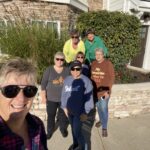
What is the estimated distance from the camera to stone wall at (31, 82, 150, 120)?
6227mm

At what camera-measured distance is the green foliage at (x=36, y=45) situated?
6754mm

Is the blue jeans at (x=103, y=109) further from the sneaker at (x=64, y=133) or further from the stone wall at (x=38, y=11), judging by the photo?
the stone wall at (x=38, y=11)

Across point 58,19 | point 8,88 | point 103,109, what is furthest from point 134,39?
point 8,88

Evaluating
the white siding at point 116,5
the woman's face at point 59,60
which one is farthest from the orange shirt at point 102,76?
the white siding at point 116,5

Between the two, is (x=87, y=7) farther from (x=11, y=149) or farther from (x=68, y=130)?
(x=11, y=149)

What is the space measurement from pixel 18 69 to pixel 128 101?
4.79 m

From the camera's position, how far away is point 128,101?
6375 mm

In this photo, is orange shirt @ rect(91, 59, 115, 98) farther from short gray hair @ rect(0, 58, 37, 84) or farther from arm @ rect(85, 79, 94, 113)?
short gray hair @ rect(0, 58, 37, 84)

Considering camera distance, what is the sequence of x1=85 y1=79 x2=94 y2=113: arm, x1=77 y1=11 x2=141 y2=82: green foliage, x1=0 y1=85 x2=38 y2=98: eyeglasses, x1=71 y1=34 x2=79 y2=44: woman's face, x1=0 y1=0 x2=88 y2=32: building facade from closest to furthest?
x1=0 y1=85 x2=38 y2=98: eyeglasses
x1=85 y1=79 x2=94 y2=113: arm
x1=71 y1=34 x2=79 y2=44: woman's face
x1=77 y1=11 x2=141 y2=82: green foliage
x1=0 y1=0 x2=88 y2=32: building facade

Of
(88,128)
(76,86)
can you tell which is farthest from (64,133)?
(76,86)

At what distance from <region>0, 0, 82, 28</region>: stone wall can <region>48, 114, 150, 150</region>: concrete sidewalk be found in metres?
4.91

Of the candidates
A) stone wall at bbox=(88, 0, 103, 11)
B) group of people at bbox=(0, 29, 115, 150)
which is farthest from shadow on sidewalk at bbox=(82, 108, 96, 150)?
stone wall at bbox=(88, 0, 103, 11)

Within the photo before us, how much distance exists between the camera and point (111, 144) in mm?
5137

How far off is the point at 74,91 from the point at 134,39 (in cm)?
565
